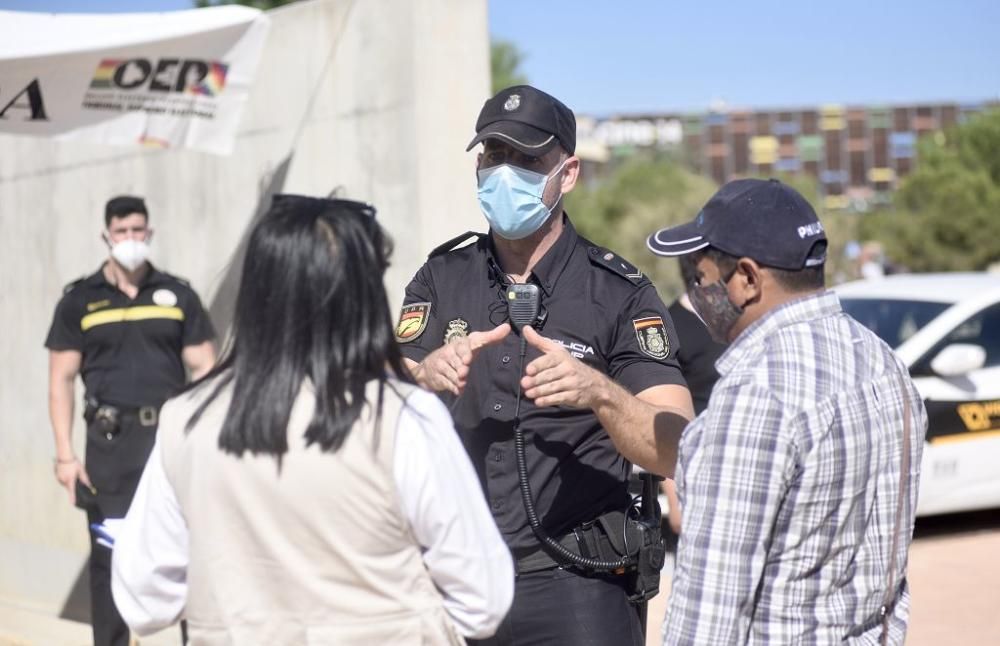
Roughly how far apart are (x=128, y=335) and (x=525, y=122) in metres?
3.08

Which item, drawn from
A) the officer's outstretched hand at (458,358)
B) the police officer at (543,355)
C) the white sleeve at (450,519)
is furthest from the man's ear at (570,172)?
the white sleeve at (450,519)

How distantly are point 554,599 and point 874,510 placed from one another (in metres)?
1.04

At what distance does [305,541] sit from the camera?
2.13 m

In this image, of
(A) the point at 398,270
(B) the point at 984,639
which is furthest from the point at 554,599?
(B) the point at 984,639

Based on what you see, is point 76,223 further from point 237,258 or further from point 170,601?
point 170,601

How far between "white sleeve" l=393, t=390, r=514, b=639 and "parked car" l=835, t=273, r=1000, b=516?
6033mm

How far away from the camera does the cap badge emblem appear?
325cm

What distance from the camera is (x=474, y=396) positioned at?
127 inches

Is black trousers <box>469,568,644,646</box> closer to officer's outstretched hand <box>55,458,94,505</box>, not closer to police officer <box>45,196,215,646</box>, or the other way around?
police officer <box>45,196,215,646</box>

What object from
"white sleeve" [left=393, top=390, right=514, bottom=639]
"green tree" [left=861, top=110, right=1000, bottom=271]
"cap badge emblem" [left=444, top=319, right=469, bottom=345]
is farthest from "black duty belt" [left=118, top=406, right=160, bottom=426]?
"green tree" [left=861, top=110, right=1000, bottom=271]

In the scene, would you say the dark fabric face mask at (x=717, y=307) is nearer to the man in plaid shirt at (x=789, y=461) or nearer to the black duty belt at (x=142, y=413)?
the man in plaid shirt at (x=789, y=461)

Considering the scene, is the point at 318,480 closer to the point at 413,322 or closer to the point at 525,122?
the point at 413,322

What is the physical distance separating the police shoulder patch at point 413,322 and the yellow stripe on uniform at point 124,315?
8.91 feet

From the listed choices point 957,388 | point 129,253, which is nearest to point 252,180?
point 129,253
